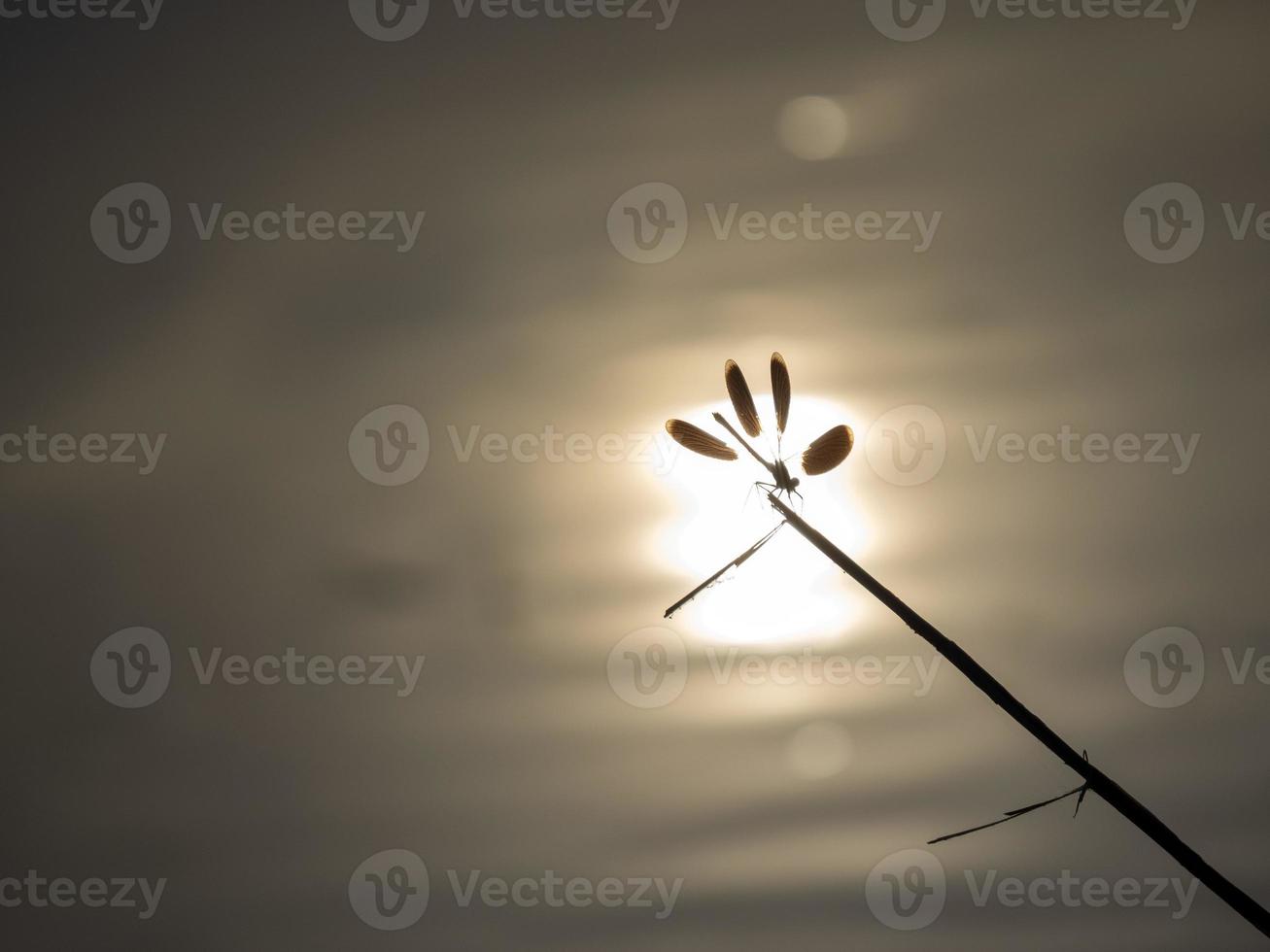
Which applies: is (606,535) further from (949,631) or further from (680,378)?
(949,631)

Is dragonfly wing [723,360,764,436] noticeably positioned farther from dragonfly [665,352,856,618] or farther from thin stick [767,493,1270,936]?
thin stick [767,493,1270,936]

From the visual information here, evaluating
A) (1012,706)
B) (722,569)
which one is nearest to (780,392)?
(722,569)

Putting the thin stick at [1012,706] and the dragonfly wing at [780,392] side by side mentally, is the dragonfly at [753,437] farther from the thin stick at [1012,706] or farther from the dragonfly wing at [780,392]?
the thin stick at [1012,706]

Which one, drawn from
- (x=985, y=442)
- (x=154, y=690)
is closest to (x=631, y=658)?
(x=985, y=442)

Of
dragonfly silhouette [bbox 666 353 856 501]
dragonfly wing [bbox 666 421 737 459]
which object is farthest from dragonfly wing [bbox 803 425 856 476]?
dragonfly wing [bbox 666 421 737 459]

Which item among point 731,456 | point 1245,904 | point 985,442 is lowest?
point 1245,904

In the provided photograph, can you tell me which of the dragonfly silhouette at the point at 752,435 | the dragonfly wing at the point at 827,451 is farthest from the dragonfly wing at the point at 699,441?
the dragonfly wing at the point at 827,451

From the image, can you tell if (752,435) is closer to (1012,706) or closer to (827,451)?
(827,451)
